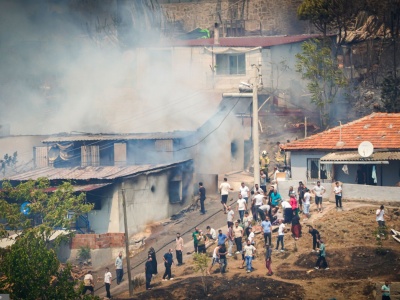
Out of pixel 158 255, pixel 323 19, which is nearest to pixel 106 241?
pixel 158 255

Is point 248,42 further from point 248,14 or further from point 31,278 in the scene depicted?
point 31,278

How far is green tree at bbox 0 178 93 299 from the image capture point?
27.6 m

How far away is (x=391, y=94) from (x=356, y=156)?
1012 cm

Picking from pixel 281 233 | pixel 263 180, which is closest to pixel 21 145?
pixel 263 180

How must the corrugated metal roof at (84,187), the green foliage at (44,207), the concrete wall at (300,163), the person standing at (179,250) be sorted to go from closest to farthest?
the person standing at (179,250), the green foliage at (44,207), the concrete wall at (300,163), the corrugated metal roof at (84,187)

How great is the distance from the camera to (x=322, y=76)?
4541 cm

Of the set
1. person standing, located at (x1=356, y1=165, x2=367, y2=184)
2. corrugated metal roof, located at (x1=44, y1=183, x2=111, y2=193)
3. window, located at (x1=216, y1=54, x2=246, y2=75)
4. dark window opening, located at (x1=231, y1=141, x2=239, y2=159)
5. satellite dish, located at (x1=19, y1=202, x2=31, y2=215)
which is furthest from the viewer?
window, located at (x1=216, y1=54, x2=246, y2=75)

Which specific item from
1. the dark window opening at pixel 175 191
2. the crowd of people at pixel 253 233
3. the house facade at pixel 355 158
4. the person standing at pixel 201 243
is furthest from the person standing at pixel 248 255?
the dark window opening at pixel 175 191

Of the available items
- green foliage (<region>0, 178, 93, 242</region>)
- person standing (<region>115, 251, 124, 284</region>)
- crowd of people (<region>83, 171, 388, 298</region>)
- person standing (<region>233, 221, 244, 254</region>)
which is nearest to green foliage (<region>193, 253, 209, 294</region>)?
crowd of people (<region>83, 171, 388, 298</region>)

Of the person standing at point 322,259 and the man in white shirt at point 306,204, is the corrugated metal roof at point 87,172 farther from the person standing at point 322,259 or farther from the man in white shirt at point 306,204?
the person standing at point 322,259

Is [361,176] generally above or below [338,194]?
above

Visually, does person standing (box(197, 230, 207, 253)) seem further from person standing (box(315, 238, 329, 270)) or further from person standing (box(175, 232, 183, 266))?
person standing (box(315, 238, 329, 270))

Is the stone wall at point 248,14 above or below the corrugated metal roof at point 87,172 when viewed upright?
above

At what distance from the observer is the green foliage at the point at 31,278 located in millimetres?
27469
